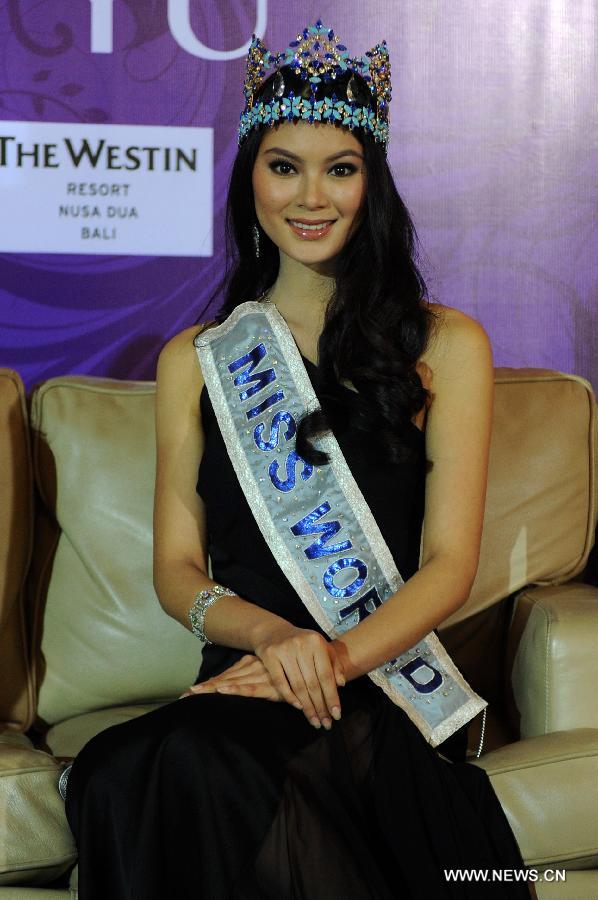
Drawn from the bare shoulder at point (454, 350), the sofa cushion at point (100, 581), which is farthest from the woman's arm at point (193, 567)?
the bare shoulder at point (454, 350)

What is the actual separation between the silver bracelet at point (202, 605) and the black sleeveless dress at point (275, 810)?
245mm

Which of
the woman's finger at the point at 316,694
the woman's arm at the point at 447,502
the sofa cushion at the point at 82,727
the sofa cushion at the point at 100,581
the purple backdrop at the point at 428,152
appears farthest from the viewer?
the purple backdrop at the point at 428,152

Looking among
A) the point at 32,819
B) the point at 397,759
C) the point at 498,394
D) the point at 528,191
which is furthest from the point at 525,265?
the point at 32,819

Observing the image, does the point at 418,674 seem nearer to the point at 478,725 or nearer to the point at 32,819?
the point at 478,725

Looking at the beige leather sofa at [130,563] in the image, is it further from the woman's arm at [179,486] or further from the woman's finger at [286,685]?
the woman's finger at [286,685]

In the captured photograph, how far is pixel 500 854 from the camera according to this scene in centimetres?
140

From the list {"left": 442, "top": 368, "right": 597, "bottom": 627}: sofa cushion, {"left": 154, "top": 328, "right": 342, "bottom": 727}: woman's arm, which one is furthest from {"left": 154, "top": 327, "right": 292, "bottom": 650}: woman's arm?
{"left": 442, "top": 368, "right": 597, "bottom": 627}: sofa cushion

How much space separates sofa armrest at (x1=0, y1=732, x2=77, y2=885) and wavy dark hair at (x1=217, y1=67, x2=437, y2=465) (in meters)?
0.58

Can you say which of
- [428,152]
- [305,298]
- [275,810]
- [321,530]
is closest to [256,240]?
[305,298]

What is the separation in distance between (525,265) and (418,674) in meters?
1.15

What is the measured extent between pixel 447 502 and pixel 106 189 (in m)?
1.17

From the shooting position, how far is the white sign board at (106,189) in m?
2.39

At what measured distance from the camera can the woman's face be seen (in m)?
1.70

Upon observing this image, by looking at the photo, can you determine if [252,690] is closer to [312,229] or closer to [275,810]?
[275,810]
